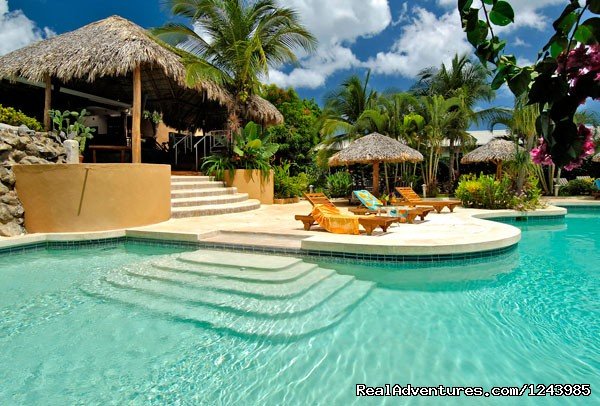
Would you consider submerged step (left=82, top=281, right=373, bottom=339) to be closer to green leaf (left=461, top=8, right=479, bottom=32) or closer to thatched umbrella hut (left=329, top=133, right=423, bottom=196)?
green leaf (left=461, top=8, right=479, bottom=32)

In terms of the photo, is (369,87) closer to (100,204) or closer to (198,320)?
(100,204)

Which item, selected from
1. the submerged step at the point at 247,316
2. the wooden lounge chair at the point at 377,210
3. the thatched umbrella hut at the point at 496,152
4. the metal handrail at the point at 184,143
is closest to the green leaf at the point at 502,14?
the submerged step at the point at 247,316

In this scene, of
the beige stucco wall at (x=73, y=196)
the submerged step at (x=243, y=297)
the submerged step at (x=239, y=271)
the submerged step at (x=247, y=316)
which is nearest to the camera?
the submerged step at (x=247, y=316)

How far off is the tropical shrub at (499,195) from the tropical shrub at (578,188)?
9.56m

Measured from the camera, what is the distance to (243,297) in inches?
194

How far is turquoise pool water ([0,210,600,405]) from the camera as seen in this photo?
3074 mm

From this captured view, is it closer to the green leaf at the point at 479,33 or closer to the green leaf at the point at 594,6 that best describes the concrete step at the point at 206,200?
the green leaf at the point at 479,33

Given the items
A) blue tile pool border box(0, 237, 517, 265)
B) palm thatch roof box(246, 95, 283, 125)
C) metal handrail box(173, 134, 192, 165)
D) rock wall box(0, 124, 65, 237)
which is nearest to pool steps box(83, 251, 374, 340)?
blue tile pool border box(0, 237, 517, 265)

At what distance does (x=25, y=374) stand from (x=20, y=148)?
7.49m

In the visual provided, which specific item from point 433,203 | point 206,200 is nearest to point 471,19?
point 433,203

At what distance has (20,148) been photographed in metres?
8.86

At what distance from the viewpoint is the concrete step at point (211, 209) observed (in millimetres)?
10446

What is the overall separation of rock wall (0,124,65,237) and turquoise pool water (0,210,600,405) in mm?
2226

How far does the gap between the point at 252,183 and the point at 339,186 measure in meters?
6.31
